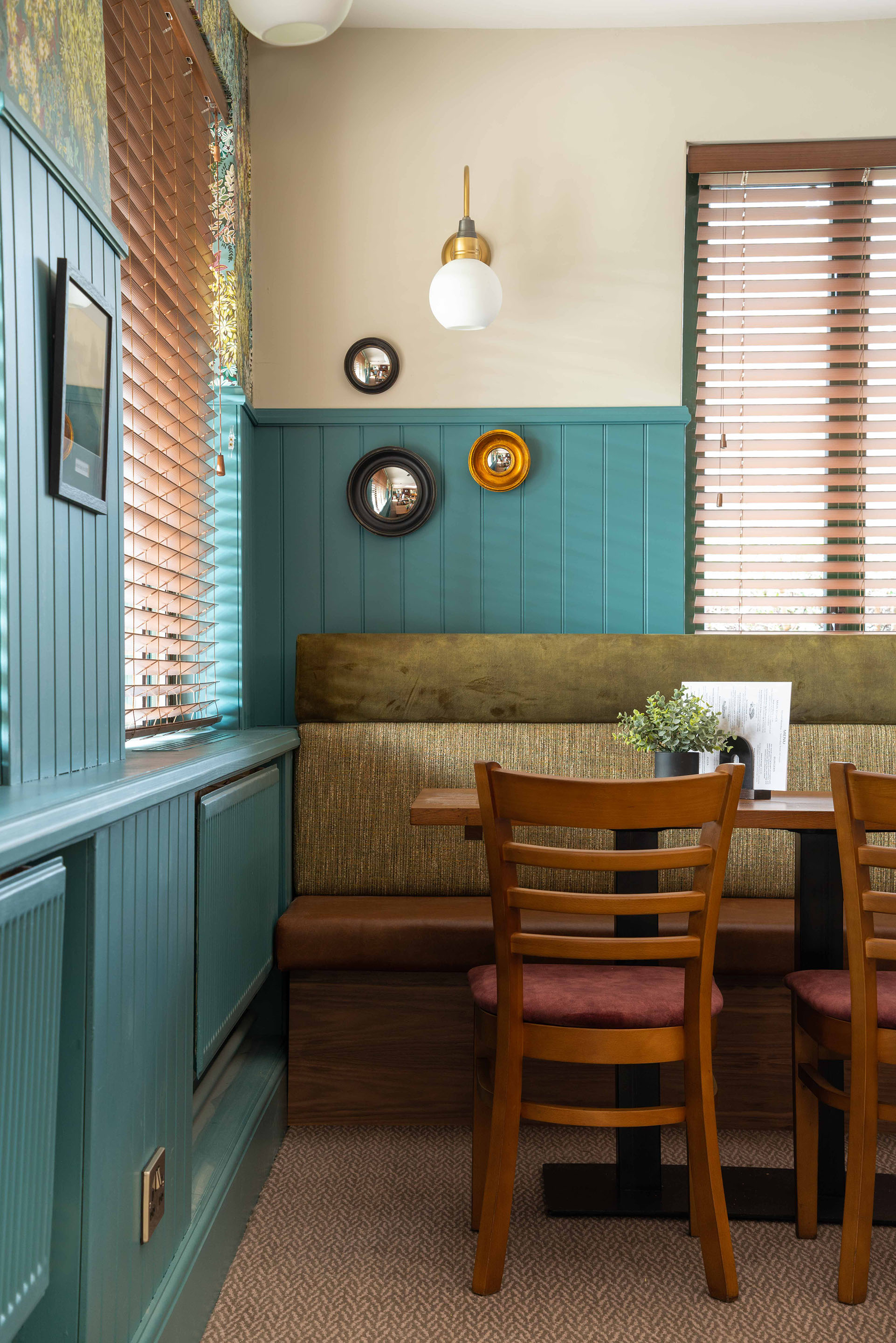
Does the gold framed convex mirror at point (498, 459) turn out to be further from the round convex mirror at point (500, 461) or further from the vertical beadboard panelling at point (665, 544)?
the vertical beadboard panelling at point (665, 544)

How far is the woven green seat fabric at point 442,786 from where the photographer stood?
2633 millimetres

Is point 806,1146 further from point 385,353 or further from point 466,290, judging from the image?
point 385,353

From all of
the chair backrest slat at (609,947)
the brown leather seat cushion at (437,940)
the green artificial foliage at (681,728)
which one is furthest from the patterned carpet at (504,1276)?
the green artificial foliage at (681,728)

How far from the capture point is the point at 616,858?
1506 mm

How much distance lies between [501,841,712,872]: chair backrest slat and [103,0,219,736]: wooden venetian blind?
0.86 m

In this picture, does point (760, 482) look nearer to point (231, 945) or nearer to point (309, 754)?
point (309, 754)

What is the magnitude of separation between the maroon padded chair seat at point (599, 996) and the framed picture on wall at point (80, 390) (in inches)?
42.7

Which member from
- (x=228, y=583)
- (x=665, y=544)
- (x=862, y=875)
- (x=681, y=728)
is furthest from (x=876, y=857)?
(x=228, y=583)

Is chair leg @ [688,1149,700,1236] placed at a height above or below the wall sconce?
below

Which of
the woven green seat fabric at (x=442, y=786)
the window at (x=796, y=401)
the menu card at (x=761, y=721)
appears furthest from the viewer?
the window at (x=796, y=401)

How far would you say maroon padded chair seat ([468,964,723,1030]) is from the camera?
157 cm

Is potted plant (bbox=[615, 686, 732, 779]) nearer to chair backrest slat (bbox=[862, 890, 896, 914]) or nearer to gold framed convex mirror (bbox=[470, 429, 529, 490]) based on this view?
chair backrest slat (bbox=[862, 890, 896, 914])

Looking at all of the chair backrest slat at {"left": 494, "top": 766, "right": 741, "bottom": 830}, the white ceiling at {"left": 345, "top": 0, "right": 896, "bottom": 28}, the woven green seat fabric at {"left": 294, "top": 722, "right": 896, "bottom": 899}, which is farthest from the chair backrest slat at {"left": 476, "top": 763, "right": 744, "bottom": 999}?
the white ceiling at {"left": 345, "top": 0, "right": 896, "bottom": 28}

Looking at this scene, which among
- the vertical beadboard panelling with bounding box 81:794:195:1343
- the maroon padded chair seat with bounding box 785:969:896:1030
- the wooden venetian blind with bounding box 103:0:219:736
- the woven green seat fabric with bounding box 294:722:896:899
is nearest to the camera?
the vertical beadboard panelling with bounding box 81:794:195:1343
